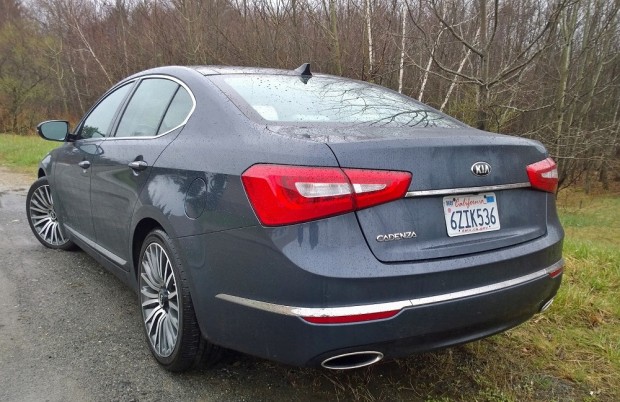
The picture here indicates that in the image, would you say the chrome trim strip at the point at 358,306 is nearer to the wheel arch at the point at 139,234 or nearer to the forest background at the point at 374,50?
the wheel arch at the point at 139,234

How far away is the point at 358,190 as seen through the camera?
5.76ft

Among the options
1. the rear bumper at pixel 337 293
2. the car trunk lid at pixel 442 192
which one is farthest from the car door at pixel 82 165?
the car trunk lid at pixel 442 192

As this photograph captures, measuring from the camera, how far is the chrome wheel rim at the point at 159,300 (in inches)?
95.0

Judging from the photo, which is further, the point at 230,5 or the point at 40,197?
the point at 230,5

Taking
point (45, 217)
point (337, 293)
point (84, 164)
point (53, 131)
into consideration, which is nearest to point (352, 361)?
point (337, 293)

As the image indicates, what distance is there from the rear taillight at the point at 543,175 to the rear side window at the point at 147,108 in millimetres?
1904

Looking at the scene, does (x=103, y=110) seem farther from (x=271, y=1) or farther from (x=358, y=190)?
(x=271, y=1)

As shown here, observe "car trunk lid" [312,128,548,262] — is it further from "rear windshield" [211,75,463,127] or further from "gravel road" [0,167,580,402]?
"gravel road" [0,167,580,402]

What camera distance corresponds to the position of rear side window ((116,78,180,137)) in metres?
2.79

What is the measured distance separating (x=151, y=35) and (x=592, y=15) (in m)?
18.4

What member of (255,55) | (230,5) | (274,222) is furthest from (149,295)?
(230,5)

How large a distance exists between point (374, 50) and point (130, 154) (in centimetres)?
882

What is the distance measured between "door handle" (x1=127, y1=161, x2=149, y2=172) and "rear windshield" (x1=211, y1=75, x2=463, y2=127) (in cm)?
60

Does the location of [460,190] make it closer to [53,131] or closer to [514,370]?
[514,370]
